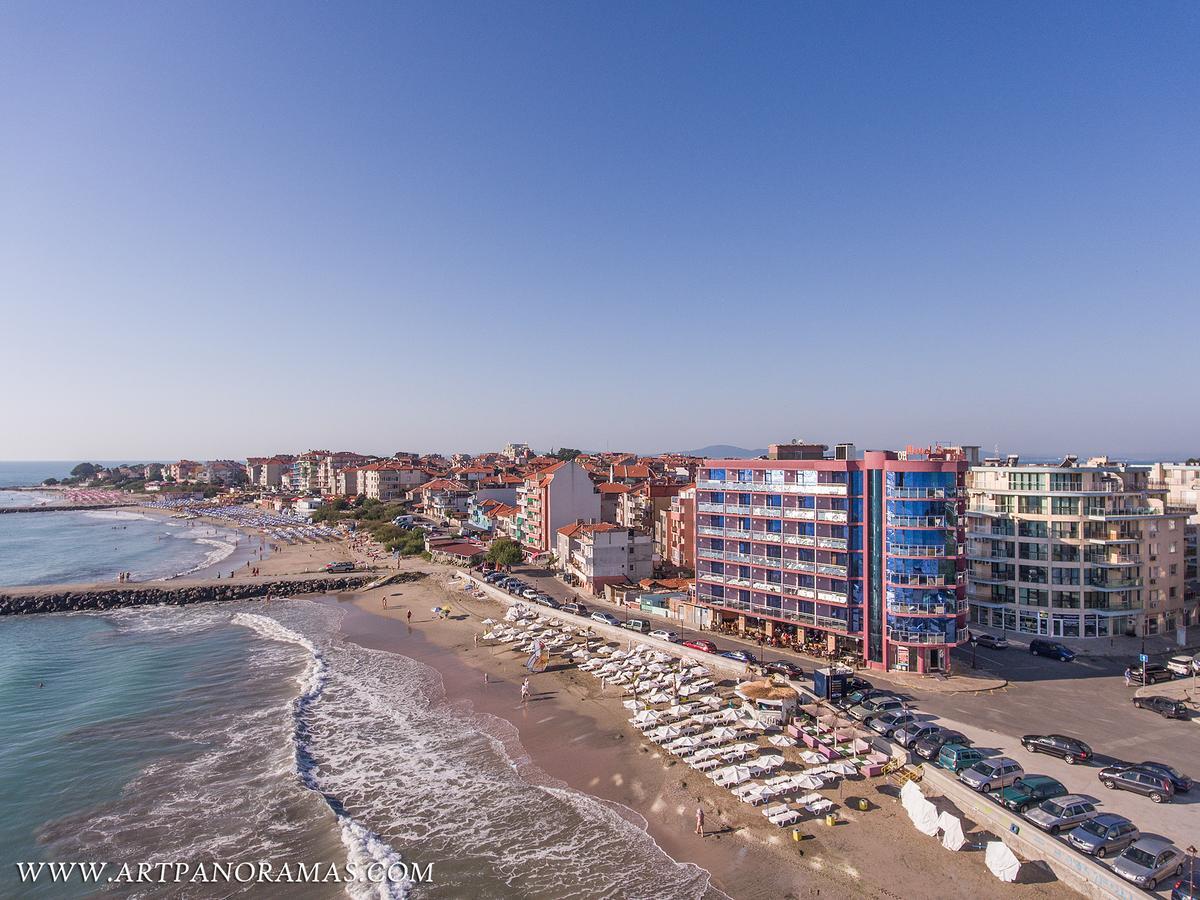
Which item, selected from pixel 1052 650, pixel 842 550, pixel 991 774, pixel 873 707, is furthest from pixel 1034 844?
pixel 1052 650

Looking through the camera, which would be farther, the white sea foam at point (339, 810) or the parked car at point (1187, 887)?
the white sea foam at point (339, 810)

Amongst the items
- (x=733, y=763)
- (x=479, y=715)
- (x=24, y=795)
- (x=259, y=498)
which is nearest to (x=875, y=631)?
(x=733, y=763)

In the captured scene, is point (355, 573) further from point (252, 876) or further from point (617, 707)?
point (252, 876)

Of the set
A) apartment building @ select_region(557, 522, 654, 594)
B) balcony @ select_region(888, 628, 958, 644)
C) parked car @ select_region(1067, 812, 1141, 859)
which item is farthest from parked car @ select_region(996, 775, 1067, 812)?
→ apartment building @ select_region(557, 522, 654, 594)

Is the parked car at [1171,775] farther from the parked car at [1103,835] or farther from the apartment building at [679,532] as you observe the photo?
the apartment building at [679,532]

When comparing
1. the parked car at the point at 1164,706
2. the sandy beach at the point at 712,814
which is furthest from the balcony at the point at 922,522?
the sandy beach at the point at 712,814
